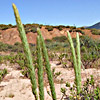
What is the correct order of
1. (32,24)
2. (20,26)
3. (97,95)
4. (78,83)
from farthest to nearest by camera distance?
(32,24), (97,95), (78,83), (20,26)

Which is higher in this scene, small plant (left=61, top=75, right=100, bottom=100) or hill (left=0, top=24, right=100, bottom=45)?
hill (left=0, top=24, right=100, bottom=45)

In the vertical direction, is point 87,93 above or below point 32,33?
below

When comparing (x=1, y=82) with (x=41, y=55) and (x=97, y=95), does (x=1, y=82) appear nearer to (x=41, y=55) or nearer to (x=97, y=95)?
(x=97, y=95)

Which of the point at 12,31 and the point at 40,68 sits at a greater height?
the point at 12,31

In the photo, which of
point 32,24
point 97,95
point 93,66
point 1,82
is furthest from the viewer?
point 32,24

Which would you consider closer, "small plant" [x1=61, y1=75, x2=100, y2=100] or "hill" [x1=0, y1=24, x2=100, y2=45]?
"small plant" [x1=61, y1=75, x2=100, y2=100]

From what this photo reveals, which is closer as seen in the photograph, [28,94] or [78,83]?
[78,83]

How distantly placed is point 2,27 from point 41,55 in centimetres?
2157

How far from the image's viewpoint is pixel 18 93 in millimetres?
2842

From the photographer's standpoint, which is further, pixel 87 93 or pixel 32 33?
pixel 32 33

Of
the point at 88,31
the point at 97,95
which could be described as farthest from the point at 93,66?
the point at 88,31

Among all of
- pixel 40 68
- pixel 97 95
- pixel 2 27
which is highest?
pixel 2 27

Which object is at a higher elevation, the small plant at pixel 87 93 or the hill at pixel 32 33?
the hill at pixel 32 33

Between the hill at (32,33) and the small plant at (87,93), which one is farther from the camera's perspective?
the hill at (32,33)
